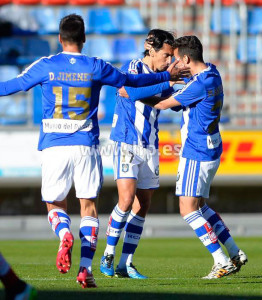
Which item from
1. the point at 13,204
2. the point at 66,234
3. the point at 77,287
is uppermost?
the point at 66,234

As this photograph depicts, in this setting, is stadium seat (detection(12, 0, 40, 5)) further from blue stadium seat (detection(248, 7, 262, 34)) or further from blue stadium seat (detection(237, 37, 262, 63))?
blue stadium seat (detection(248, 7, 262, 34))

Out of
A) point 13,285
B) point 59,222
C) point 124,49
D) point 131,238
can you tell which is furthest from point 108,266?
point 124,49

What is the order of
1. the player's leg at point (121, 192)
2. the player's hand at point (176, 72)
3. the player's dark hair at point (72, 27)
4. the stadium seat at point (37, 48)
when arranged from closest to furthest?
the player's dark hair at point (72, 27)
the player's hand at point (176, 72)
the player's leg at point (121, 192)
the stadium seat at point (37, 48)

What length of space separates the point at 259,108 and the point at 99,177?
14110 millimetres

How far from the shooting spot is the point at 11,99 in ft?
62.9

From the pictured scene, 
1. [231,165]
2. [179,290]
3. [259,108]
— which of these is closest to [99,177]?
[179,290]

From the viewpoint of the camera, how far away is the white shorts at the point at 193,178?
801 centimetres

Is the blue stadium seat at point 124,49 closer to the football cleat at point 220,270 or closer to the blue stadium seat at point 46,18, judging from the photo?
the blue stadium seat at point 46,18

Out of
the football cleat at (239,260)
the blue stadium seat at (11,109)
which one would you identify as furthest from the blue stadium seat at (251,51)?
the football cleat at (239,260)

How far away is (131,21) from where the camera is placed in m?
22.7

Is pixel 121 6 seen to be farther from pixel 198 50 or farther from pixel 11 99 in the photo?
pixel 198 50

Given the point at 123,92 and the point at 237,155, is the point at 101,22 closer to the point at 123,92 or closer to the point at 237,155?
the point at 237,155

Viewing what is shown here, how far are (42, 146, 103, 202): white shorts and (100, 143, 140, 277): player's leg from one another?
1498 millimetres

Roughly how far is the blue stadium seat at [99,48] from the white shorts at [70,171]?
1503cm
